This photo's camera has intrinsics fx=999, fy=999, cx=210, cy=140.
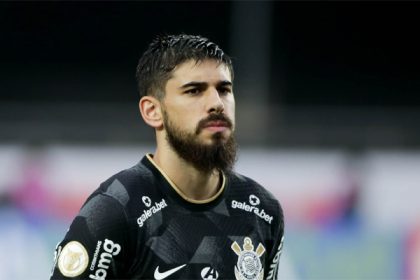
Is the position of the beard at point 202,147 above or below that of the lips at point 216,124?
below

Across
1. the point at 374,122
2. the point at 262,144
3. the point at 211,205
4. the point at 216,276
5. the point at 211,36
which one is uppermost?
the point at 211,36

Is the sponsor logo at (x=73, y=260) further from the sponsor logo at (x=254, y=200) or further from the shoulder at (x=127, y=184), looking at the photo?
the sponsor logo at (x=254, y=200)

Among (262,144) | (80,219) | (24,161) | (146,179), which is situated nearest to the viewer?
(80,219)

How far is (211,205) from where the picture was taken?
11.0 feet

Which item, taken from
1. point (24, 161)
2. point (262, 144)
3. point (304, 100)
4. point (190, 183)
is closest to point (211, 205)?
point (190, 183)

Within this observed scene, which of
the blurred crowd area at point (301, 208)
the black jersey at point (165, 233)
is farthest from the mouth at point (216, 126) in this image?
the blurred crowd area at point (301, 208)

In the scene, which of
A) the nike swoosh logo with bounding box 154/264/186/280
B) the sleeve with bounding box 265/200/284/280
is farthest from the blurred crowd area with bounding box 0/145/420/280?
the nike swoosh logo with bounding box 154/264/186/280

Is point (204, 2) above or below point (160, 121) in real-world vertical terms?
above

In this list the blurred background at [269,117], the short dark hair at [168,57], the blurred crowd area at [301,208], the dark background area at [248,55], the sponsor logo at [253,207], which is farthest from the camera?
the dark background area at [248,55]

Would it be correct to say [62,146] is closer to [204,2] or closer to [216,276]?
[204,2]

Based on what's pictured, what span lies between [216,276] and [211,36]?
6.05 m

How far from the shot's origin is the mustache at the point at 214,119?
318 cm

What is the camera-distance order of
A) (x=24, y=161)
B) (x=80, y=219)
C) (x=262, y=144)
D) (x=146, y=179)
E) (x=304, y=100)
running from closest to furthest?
(x=80, y=219), (x=146, y=179), (x=24, y=161), (x=262, y=144), (x=304, y=100)

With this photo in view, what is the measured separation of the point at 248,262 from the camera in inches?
129
